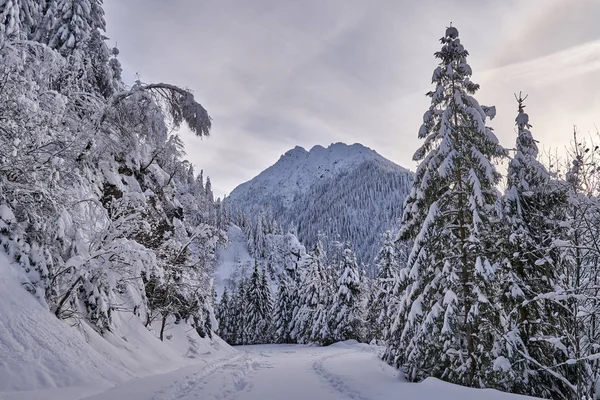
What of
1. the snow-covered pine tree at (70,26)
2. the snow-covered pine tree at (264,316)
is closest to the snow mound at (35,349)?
the snow-covered pine tree at (70,26)

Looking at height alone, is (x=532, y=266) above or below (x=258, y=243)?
below

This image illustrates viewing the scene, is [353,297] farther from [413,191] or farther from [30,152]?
[30,152]

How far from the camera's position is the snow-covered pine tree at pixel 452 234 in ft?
41.1

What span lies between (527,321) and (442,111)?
7.74 m

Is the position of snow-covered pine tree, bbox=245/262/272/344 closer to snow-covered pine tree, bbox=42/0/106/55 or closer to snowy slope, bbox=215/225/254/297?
snow-covered pine tree, bbox=42/0/106/55

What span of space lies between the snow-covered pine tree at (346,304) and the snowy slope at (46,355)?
112 feet

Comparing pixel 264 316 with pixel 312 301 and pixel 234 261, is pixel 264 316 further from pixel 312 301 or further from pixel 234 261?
pixel 234 261

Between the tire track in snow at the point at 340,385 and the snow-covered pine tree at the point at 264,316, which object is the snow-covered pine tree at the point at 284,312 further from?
the tire track in snow at the point at 340,385

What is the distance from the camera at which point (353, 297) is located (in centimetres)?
4653

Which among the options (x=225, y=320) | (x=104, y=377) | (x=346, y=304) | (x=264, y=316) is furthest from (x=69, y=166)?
(x=225, y=320)

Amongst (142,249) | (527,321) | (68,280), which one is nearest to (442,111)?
(527,321)

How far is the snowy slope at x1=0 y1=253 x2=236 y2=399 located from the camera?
7906mm

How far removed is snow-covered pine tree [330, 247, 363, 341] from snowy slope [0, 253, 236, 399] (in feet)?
112

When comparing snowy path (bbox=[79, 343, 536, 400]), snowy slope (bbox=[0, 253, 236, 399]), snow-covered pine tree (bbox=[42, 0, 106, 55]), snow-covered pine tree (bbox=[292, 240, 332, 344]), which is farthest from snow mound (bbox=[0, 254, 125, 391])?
snow-covered pine tree (bbox=[292, 240, 332, 344])
